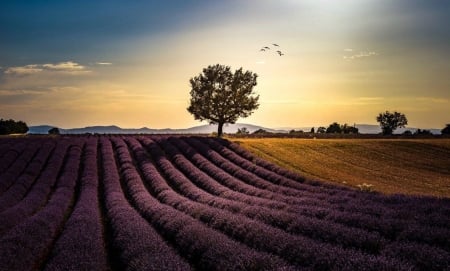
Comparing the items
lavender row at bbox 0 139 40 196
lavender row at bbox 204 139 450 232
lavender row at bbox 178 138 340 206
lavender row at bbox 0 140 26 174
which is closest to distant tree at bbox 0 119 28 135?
lavender row at bbox 0 140 26 174

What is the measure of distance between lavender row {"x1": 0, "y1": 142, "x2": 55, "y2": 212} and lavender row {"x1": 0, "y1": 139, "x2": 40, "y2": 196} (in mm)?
338

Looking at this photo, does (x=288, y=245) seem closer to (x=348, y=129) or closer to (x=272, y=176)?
(x=272, y=176)

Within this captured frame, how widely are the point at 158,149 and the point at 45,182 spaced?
13.5m

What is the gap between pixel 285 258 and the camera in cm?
759

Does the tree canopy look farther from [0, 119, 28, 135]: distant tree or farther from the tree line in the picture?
[0, 119, 28, 135]: distant tree

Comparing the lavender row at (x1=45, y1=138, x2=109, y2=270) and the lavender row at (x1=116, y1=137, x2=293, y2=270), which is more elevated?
the lavender row at (x1=116, y1=137, x2=293, y2=270)

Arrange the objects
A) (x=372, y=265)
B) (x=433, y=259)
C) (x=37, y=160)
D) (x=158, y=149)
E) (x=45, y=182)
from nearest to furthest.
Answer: (x=372, y=265)
(x=433, y=259)
(x=45, y=182)
(x=37, y=160)
(x=158, y=149)

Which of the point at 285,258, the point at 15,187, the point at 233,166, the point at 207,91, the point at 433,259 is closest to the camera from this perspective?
the point at 433,259

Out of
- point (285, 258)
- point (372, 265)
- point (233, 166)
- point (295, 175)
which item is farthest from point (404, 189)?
point (372, 265)

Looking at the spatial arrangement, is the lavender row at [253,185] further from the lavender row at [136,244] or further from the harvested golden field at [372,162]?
the lavender row at [136,244]

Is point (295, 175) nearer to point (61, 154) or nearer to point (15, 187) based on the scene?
point (15, 187)

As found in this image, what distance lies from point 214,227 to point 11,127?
64540 mm

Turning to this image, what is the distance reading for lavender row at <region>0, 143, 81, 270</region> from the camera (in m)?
9.51

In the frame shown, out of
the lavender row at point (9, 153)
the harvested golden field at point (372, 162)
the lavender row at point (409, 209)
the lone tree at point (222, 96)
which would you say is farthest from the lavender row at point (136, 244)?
the lone tree at point (222, 96)
